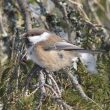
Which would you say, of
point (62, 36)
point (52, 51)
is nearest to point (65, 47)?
point (52, 51)

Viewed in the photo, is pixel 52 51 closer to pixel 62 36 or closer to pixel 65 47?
pixel 65 47

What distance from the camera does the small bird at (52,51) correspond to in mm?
3500

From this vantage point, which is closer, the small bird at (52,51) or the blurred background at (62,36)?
the blurred background at (62,36)

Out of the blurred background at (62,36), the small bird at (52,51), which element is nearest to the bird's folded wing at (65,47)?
the small bird at (52,51)

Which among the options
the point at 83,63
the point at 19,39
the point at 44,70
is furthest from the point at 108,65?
the point at 19,39

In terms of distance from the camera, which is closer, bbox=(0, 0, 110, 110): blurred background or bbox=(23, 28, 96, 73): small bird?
bbox=(0, 0, 110, 110): blurred background

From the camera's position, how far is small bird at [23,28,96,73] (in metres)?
3.50

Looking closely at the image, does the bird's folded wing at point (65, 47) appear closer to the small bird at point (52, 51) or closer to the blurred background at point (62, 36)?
the small bird at point (52, 51)

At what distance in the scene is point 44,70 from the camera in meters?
3.30

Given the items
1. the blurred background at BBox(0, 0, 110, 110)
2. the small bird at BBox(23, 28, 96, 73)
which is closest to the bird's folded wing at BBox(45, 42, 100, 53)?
the small bird at BBox(23, 28, 96, 73)

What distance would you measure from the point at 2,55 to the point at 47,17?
0.53 metres

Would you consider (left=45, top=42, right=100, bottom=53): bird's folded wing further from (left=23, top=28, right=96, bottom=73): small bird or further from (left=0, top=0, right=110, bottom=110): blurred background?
(left=0, top=0, right=110, bottom=110): blurred background

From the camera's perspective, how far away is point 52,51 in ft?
11.9

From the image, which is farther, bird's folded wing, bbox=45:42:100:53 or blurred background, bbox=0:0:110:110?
bird's folded wing, bbox=45:42:100:53
